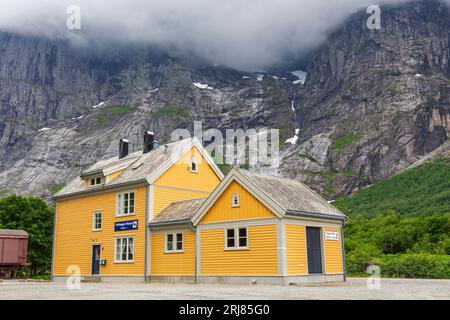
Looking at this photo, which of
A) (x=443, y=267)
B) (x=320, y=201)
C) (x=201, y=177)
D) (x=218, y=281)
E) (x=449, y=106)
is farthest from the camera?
(x=449, y=106)

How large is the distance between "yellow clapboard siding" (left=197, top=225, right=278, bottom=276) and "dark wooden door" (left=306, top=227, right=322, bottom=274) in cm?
262

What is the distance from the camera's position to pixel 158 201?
33.2 metres

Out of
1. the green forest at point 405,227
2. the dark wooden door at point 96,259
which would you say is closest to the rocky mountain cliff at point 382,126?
the green forest at point 405,227

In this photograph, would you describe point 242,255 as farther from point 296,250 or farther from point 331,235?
point 331,235

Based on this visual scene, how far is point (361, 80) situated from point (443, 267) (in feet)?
563

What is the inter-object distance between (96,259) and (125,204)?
4.60 m

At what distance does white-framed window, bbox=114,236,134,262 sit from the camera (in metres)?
33.2

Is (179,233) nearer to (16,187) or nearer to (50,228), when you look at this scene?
(50,228)

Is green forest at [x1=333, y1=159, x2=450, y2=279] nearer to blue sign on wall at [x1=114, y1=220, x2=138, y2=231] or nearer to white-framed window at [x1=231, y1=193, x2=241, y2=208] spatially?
white-framed window at [x1=231, y1=193, x2=241, y2=208]

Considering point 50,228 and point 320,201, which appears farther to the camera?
point 50,228

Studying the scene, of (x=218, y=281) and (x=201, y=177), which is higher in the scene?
(x=201, y=177)

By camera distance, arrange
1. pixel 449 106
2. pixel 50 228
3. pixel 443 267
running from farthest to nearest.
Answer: pixel 449 106, pixel 50 228, pixel 443 267

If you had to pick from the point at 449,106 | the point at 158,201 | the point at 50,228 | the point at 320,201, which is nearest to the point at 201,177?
the point at 158,201

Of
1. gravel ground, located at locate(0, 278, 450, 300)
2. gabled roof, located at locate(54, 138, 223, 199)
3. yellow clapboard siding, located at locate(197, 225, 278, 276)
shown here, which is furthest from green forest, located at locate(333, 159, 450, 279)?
gabled roof, located at locate(54, 138, 223, 199)
